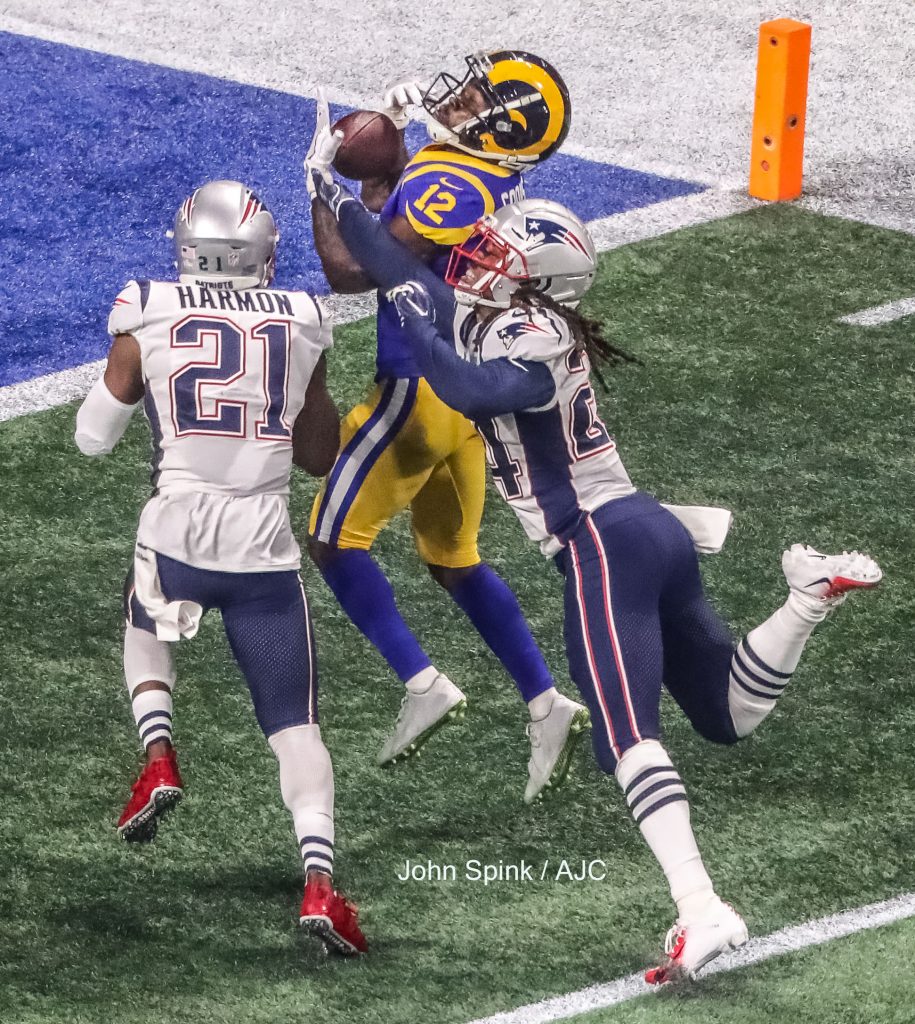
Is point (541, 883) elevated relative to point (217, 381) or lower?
lower

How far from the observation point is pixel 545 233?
5059 mm

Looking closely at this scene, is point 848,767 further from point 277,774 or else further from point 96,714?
point 96,714

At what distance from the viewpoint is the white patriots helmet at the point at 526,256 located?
505 cm

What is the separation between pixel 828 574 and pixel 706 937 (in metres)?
1.01

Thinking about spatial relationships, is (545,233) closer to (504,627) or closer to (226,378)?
(226,378)

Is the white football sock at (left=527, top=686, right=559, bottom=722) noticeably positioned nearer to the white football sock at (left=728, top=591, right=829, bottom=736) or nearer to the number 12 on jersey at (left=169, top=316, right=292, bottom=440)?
the white football sock at (left=728, top=591, right=829, bottom=736)

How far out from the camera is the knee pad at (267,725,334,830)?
4977mm

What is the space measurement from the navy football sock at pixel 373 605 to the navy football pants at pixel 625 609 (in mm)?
718

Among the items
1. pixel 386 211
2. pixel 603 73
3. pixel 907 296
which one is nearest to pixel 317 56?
pixel 603 73

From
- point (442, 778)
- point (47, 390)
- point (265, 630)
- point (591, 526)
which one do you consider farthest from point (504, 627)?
point (47, 390)

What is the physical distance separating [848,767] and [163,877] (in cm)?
207

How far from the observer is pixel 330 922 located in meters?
4.87

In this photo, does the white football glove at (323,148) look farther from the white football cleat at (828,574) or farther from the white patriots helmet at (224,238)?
the white football cleat at (828,574)

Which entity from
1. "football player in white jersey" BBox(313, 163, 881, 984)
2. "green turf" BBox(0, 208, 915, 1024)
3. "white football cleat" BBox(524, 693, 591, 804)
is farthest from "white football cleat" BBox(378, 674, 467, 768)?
"football player in white jersey" BBox(313, 163, 881, 984)
